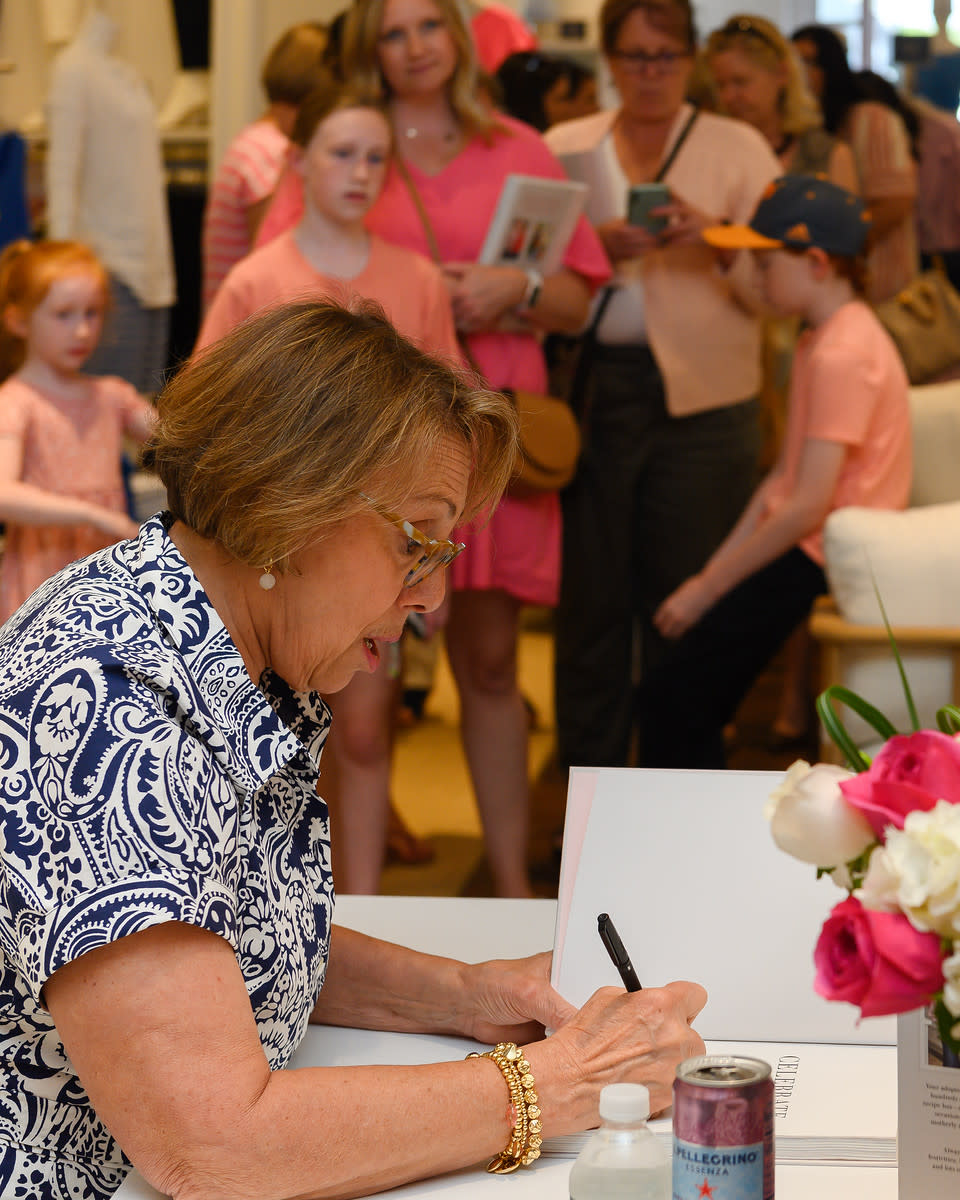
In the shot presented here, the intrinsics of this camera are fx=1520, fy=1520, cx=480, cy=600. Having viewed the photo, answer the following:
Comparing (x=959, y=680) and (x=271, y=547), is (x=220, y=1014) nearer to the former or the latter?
(x=271, y=547)

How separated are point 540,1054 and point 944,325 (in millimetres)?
3052

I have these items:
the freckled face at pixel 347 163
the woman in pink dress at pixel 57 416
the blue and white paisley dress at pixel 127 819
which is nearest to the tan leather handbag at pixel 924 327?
the freckled face at pixel 347 163

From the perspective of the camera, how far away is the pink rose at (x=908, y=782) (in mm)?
775

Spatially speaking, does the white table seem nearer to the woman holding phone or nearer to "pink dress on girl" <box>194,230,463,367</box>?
"pink dress on girl" <box>194,230,463,367</box>

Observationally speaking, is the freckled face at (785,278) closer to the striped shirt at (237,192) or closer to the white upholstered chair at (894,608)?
the white upholstered chair at (894,608)

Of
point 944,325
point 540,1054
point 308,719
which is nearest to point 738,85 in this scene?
point 944,325

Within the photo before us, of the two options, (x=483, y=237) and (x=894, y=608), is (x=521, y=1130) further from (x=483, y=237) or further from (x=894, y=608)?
(x=483, y=237)

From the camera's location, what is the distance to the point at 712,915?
4.25ft

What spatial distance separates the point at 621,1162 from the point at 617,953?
0.36 meters

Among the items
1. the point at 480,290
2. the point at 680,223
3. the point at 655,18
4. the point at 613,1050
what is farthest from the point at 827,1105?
the point at 655,18

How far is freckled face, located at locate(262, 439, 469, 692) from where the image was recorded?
125 cm

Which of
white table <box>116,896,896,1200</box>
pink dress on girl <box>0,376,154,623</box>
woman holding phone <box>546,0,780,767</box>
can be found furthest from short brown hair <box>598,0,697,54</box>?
white table <box>116,896,896,1200</box>

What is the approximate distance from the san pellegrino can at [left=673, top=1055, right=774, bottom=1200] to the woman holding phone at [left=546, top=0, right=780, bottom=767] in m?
2.64

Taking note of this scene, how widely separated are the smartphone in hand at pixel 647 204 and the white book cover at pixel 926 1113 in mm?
2621
